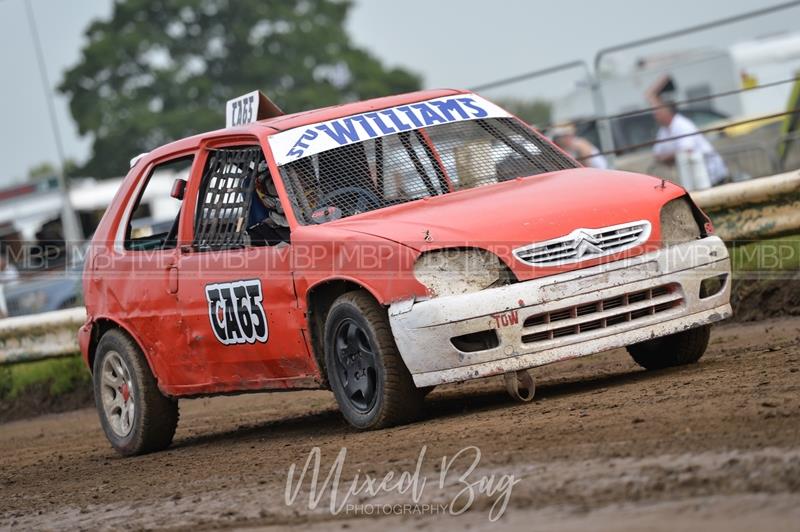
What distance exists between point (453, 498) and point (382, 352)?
1849 millimetres

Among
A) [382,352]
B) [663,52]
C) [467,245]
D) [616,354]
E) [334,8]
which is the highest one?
[334,8]

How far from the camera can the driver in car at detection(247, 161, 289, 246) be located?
738cm

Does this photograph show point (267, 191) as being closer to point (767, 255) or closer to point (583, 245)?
point (583, 245)

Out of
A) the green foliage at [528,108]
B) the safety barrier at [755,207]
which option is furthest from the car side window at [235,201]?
the green foliage at [528,108]

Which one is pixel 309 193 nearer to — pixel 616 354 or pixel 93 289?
pixel 93 289

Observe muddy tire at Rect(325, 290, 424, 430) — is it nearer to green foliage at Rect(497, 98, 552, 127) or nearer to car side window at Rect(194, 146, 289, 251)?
car side window at Rect(194, 146, 289, 251)

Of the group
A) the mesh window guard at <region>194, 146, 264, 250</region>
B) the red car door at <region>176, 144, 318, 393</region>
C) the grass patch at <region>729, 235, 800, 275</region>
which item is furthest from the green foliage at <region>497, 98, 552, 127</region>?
the red car door at <region>176, 144, 318, 393</region>

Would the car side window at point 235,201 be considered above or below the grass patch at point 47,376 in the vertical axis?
above

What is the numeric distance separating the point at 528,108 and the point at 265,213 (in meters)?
8.89

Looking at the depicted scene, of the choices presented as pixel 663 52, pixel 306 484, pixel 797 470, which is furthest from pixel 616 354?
pixel 663 52

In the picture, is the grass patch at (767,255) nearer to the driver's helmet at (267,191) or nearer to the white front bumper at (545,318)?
the white front bumper at (545,318)

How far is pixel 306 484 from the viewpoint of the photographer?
5652 mm

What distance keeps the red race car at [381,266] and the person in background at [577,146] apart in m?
4.69

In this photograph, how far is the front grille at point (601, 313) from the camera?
258 inches
